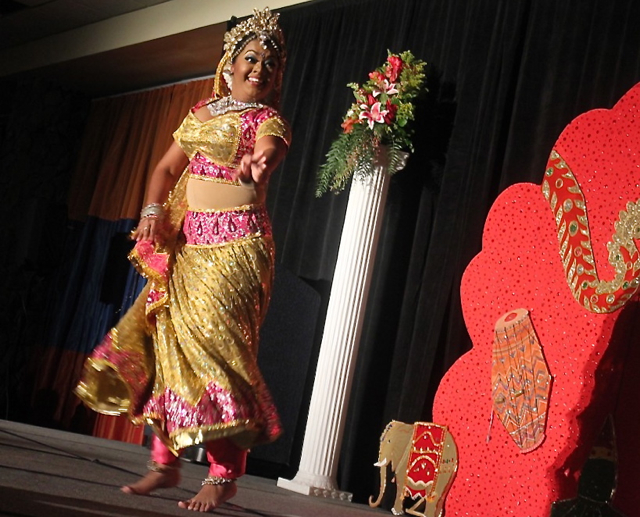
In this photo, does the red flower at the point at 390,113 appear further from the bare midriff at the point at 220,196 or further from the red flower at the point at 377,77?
the bare midriff at the point at 220,196

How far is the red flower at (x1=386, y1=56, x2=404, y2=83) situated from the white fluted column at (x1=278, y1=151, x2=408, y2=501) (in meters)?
0.45

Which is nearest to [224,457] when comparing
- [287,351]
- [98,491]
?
[98,491]

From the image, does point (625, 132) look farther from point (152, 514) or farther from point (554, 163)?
point (152, 514)

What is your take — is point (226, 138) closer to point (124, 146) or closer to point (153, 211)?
point (153, 211)

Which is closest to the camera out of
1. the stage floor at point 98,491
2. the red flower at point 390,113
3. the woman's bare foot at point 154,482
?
the stage floor at point 98,491

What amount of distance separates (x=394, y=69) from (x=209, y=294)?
2.42m

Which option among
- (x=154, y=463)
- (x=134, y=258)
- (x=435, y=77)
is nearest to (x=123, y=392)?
(x=154, y=463)

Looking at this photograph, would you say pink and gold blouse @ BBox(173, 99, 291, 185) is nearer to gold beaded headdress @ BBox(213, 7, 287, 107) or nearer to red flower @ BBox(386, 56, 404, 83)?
gold beaded headdress @ BBox(213, 7, 287, 107)

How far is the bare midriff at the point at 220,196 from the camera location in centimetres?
246

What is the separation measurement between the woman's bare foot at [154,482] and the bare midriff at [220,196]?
2.36 feet

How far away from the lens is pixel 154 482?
2326 mm

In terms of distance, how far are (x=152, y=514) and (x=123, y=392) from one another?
19.3 inches

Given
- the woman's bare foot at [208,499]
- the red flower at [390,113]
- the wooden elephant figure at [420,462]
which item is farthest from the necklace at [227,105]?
the red flower at [390,113]

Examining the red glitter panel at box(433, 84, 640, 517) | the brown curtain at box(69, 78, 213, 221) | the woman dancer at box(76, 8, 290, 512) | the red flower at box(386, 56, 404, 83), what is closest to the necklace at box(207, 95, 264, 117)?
the woman dancer at box(76, 8, 290, 512)
